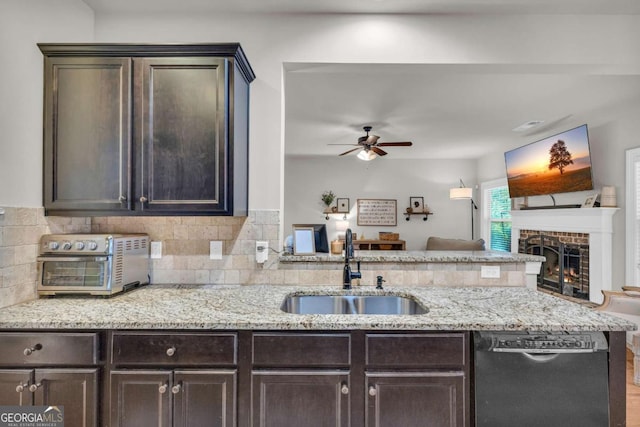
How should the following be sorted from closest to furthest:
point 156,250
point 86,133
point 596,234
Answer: point 86,133
point 156,250
point 596,234

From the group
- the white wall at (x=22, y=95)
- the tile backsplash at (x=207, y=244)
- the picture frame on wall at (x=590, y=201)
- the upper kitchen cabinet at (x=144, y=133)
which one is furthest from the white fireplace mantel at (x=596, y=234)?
the white wall at (x=22, y=95)

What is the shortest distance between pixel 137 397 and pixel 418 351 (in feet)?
4.01

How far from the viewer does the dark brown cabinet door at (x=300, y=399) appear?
143cm

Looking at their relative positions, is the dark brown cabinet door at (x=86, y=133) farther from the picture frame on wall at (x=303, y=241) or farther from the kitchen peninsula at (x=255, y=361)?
the picture frame on wall at (x=303, y=241)

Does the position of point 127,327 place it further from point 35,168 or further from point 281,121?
point 281,121

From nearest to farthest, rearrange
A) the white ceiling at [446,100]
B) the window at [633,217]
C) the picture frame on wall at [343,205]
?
the white ceiling at [446,100], the window at [633,217], the picture frame on wall at [343,205]

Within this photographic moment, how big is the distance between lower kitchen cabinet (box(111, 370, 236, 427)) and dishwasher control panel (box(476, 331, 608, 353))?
1.11 metres

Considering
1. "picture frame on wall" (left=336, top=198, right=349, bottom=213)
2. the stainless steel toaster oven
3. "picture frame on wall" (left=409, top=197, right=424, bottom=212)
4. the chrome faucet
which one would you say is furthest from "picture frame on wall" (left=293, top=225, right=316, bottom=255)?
"picture frame on wall" (left=409, top=197, right=424, bottom=212)

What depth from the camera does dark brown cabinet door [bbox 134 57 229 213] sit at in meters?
1.77

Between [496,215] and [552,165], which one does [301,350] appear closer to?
[552,165]

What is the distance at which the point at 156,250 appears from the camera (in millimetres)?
2127

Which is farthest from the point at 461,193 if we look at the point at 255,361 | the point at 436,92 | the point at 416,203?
the point at 255,361

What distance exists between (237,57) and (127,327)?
1428 millimetres

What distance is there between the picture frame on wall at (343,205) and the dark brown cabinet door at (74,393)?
585 centimetres
